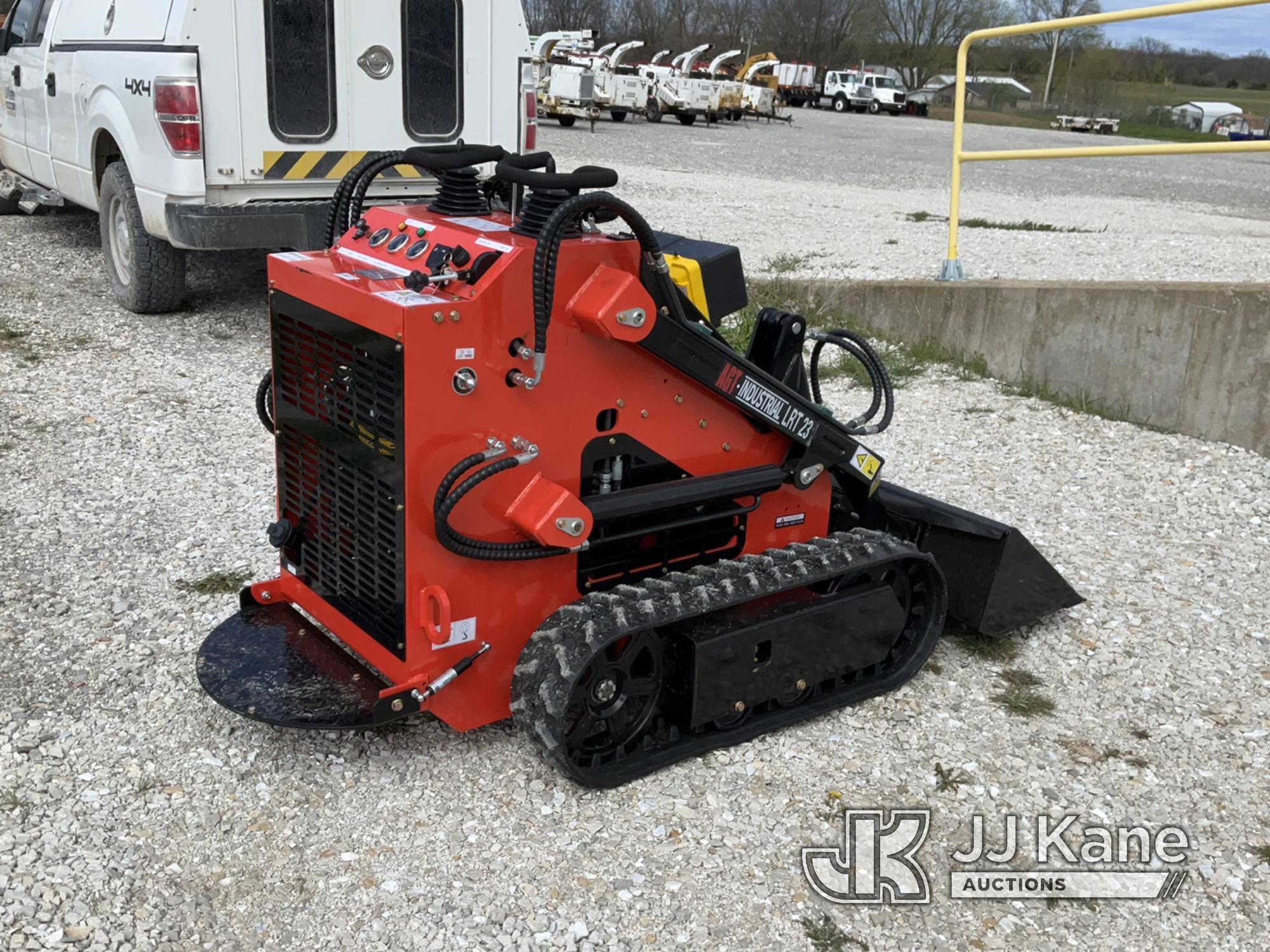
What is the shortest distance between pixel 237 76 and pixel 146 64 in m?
0.52

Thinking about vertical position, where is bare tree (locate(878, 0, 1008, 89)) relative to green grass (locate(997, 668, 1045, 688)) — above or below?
above

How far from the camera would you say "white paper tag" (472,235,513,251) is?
2973 mm

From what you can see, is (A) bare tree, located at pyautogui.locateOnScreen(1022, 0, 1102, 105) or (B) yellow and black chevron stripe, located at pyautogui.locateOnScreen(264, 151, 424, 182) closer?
(B) yellow and black chevron stripe, located at pyautogui.locateOnScreen(264, 151, 424, 182)

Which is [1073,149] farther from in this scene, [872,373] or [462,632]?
[462,632]

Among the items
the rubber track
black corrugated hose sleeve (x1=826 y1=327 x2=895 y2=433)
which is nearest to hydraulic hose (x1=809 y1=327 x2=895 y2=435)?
black corrugated hose sleeve (x1=826 y1=327 x2=895 y2=433)

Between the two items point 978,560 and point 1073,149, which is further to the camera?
point 1073,149

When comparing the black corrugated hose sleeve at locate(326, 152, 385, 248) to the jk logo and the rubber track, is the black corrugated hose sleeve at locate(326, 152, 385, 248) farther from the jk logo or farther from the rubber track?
the jk logo

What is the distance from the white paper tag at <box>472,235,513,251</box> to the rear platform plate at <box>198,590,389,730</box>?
45.7 inches

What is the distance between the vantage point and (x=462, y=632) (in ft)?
10.1

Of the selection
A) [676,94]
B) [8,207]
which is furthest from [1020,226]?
[676,94]

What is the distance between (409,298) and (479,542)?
602mm

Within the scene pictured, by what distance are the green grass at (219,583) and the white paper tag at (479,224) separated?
5.45 feet

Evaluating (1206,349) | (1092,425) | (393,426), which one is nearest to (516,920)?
(393,426)

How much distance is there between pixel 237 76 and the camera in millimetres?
6488
